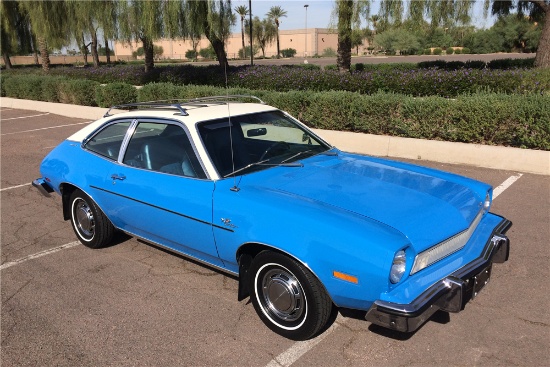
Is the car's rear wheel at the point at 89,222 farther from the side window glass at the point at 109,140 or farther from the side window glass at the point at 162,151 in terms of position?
the side window glass at the point at 162,151

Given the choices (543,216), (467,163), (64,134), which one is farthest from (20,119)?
(543,216)

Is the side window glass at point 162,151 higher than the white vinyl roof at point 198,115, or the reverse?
the white vinyl roof at point 198,115

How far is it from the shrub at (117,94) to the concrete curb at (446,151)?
8.09 m

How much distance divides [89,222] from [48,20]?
2047 cm

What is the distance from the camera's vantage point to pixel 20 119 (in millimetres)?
16016

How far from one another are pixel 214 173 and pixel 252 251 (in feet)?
2.30

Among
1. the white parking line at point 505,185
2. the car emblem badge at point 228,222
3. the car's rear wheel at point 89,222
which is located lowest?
the white parking line at point 505,185

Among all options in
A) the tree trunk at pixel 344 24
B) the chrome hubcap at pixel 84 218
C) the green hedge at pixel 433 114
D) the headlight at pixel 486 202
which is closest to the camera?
the headlight at pixel 486 202

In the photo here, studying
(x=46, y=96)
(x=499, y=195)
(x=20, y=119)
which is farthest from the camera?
(x=46, y=96)

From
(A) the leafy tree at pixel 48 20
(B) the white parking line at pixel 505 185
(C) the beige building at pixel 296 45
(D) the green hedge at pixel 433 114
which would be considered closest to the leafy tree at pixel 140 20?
(D) the green hedge at pixel 433 114

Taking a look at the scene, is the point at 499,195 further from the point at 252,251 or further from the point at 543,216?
the point at 252,251

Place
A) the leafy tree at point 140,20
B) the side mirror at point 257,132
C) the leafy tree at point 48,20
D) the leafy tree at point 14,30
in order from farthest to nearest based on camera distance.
Answer: the leafy tree at point 14,30, the leafy tree at point 48,20, the leafy tree at point 140,20, the side mirror at point 257,132

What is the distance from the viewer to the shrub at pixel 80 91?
16438 millimetres

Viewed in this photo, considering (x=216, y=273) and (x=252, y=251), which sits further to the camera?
(x=216, y=273)
